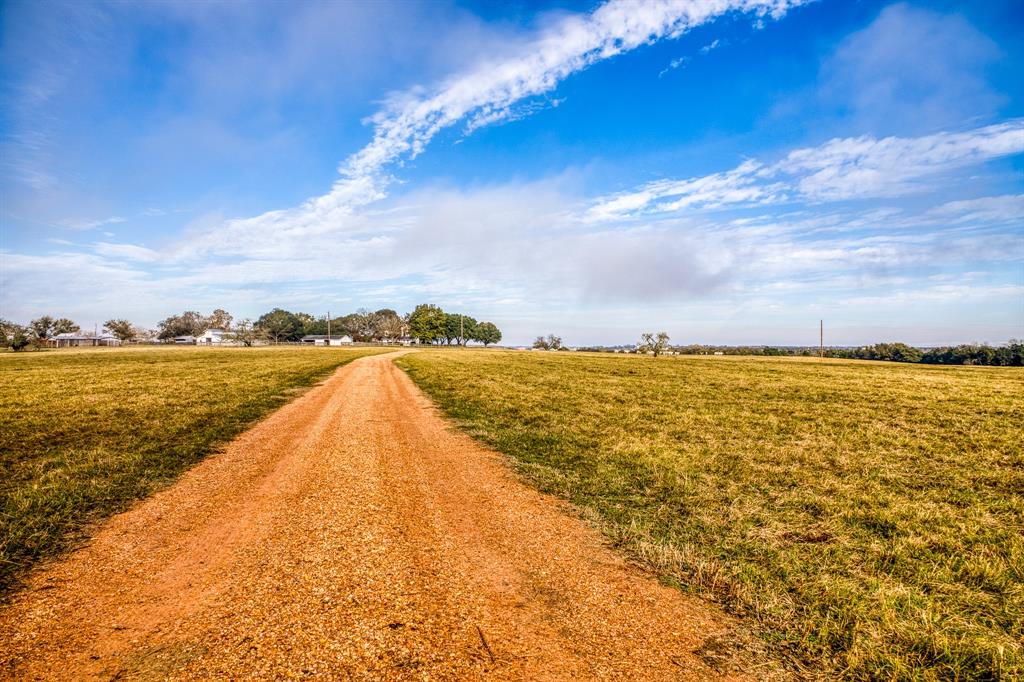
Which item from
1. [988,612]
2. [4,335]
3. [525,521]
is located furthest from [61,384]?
[4,335]

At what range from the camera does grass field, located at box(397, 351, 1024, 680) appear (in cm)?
420

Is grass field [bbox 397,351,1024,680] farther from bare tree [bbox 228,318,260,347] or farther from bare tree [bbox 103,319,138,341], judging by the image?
bare tree [bbox 103,319,138,341]

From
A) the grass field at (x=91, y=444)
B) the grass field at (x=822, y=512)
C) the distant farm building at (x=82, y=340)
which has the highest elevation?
the distant farm building at (x=82, y=340)

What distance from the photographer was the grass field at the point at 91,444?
21.1 feet

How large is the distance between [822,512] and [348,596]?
8.29 metres

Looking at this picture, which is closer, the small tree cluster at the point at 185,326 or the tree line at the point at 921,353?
the tree line at the point at 921,353

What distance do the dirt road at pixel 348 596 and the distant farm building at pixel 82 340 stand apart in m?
166

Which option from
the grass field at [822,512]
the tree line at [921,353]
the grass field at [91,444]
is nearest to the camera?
the grass field at [822,512]

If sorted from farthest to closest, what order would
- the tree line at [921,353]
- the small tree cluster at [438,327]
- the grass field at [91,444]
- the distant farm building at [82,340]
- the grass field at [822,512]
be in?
the small tree cluster at [438,327] < the distant farm building at [82,340] < the tree line at [921,353] < the grass field at [91,444] < the grass field at [822,512]

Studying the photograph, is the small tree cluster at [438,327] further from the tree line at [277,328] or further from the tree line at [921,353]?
the tree line at [921,353]

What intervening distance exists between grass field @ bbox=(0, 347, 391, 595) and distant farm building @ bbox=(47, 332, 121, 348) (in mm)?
144277

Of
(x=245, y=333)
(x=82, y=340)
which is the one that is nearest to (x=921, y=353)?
(x=245, y=333)

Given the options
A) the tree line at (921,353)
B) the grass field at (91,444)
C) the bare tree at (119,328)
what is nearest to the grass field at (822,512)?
the grass field at (91,444)

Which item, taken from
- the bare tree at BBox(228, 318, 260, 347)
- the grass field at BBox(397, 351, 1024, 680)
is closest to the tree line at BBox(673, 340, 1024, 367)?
the grass field at BBox(397, 351, 1024, 680)
